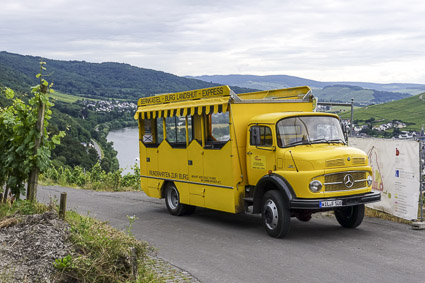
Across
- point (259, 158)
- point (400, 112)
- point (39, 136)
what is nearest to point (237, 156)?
point (259, 158)

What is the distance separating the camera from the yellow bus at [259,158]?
404 inches

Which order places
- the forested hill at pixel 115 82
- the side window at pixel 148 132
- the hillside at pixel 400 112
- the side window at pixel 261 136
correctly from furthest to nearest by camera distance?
the forested hill at pixel 115 82, the hillside at pixel 400 112, the side window at pixel 148 132, the side window at pixel 261 136

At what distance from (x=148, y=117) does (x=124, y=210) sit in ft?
9.34

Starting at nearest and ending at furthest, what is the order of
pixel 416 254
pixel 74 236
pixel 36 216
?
pixel 74 236, pixel 36 216, pixel 416 254

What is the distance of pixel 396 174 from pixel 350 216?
71.5 inches

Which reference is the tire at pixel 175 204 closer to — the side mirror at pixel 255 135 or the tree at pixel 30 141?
the side mirror at pixel 255 135

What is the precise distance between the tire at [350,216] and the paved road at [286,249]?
0.19 meters

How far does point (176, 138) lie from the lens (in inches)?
550

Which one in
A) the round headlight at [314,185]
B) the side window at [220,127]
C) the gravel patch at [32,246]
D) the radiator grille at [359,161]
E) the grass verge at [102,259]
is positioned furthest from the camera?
the side window at [220,127]

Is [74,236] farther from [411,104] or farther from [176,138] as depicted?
[411,104]

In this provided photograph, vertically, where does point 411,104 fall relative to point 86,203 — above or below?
above

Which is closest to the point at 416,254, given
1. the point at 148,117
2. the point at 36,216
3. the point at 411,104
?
the point at 36,216

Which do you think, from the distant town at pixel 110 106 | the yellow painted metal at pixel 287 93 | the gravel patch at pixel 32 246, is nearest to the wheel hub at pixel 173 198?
the yellow painted metal at pixel 287 93

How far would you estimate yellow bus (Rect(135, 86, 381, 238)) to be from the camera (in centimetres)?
1025
